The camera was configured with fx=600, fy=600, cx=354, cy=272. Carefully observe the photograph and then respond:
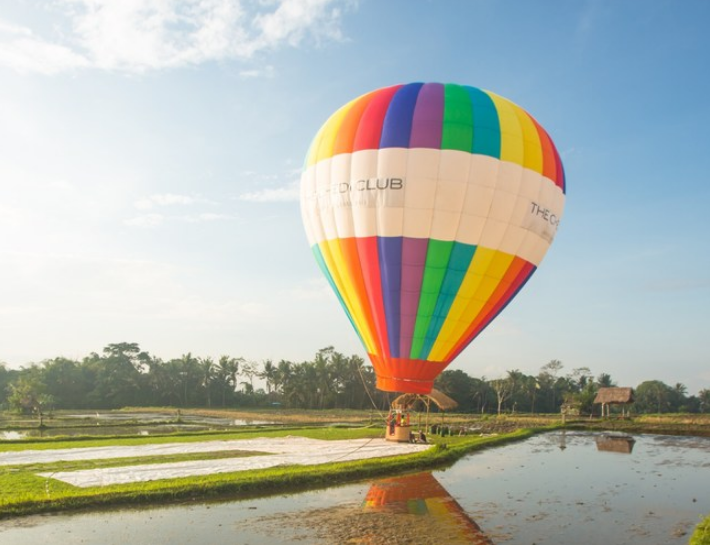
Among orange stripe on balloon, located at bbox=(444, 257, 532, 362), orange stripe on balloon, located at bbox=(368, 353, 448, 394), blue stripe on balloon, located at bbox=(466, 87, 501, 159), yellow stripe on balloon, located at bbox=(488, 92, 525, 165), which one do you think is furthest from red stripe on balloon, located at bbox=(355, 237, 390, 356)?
yellow stripe on balloon, located at bbox=(488, 92, 525, 165)

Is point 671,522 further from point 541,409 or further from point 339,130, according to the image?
point 541,409

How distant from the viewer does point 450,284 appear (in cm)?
1884

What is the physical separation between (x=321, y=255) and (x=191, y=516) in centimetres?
1084

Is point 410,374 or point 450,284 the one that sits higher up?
point 450,284

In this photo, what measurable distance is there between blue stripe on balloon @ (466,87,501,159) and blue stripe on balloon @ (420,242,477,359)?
2996 mm

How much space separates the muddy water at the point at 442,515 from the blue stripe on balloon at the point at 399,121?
1002 centimetres

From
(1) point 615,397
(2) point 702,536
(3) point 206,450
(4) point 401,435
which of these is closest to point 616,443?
(4) point 401,435

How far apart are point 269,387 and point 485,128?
63.7m

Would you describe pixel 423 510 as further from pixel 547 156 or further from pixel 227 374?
pixel 227 374

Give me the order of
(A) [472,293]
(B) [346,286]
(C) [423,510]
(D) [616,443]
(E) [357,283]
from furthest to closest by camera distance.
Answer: (D) [616,443] → (B) [346,286] → (E) [357,283] → (A) [472,293] → (C) [423,510]

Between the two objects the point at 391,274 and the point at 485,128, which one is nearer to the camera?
the point at 485,128

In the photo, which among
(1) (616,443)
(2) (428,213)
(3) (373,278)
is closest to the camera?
(2) (428,213)

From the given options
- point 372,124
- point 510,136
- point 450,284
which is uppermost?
point 372,124

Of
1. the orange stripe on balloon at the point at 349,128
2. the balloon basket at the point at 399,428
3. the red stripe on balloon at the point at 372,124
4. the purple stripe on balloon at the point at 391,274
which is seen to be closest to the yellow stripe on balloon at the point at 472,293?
the purple stripe on balloon at the point at 391,274
